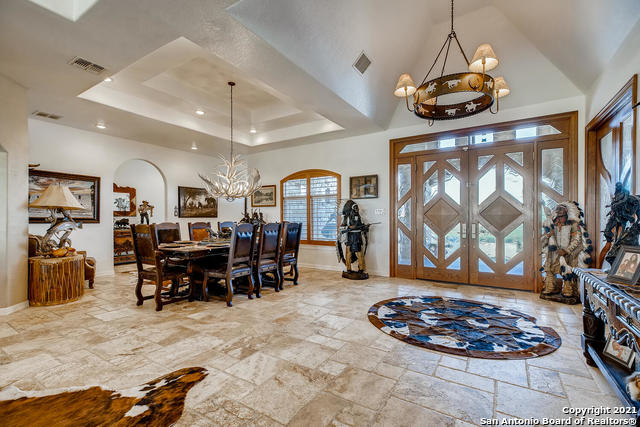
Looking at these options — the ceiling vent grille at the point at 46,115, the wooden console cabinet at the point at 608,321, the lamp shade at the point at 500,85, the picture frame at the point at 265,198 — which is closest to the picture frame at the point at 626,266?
the wooden console cabinet at the point at 608,321

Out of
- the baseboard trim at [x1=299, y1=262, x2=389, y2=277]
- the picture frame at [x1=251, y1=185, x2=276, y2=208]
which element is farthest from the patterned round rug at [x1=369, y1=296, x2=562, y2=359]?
the picture frame at [x1=251, y1=185, x2=276, y2=208]

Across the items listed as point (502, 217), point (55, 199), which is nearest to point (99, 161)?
point (55, 199)

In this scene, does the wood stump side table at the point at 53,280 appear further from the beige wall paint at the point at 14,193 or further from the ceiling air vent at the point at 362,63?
the ceiling air vent at the point at 362,63

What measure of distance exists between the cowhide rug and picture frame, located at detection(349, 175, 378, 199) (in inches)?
184

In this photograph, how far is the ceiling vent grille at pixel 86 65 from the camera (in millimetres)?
3223

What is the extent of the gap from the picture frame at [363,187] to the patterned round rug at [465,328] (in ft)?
8.22

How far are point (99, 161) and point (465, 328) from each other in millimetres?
6833

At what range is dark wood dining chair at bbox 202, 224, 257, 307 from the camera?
392 centimetres

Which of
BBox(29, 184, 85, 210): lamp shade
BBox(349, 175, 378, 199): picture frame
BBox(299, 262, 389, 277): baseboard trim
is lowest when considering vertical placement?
BBox(299, 262, 389, 277): baseboard trim

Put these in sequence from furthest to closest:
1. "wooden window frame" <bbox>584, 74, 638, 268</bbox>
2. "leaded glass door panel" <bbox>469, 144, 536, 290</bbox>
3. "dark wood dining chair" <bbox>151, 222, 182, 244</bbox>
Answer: "leaded glass door panel" <bbox>469, 144, 536, 290</bbox>
"dark wood dining chair" <bbox>151, 222, 182, 244</bbox>
"wooden window frame" <bbox>584, 74, 638, 268</bbox>

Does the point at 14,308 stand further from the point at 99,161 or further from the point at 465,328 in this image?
the point at 465,328

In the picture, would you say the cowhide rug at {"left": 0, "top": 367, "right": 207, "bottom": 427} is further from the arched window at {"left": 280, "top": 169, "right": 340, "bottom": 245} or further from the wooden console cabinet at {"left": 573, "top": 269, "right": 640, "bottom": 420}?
the arched window at {"left": 280, "top": 169, "right": 340, "bottom": 245}

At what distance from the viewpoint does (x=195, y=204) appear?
7.46 meters

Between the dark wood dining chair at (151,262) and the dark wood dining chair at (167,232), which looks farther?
the dark wood dining chair at (167,232)
